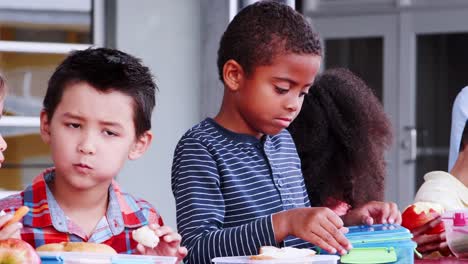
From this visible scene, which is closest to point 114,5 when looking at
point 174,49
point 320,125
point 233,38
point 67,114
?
point 174,49

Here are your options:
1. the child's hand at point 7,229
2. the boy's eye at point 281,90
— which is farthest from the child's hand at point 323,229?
the child's hand at point 7,229

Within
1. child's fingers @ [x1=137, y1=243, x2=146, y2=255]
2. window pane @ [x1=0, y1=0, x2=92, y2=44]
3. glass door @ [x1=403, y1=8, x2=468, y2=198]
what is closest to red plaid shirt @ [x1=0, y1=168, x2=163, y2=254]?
child's fingers @ [x1=137, y1=243, x2=146, y2=255]

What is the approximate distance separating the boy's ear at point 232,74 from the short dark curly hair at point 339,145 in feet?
1.89

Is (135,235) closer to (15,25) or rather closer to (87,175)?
(87,175)

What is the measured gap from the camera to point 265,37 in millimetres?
2494

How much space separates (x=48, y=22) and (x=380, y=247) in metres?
3.84

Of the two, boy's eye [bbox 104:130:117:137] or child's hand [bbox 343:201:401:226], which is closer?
boy's eye [bbox 104:130:117:137]

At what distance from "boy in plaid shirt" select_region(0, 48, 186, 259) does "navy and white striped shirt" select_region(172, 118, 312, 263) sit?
0.35ft

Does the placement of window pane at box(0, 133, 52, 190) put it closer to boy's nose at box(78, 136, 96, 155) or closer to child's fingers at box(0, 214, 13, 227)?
boy's nose at box(78, 136, 96, 155)

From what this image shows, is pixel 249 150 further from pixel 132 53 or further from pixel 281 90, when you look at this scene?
pixel 132 53

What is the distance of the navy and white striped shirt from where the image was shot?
2279 mm

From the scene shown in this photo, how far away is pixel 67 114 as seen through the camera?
214 centimetres

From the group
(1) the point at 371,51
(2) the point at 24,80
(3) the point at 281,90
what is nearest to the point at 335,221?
(3) the point at 281,90

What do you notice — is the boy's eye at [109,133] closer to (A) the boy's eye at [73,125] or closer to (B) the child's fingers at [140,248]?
(A) the boy's eye at [73,125]
